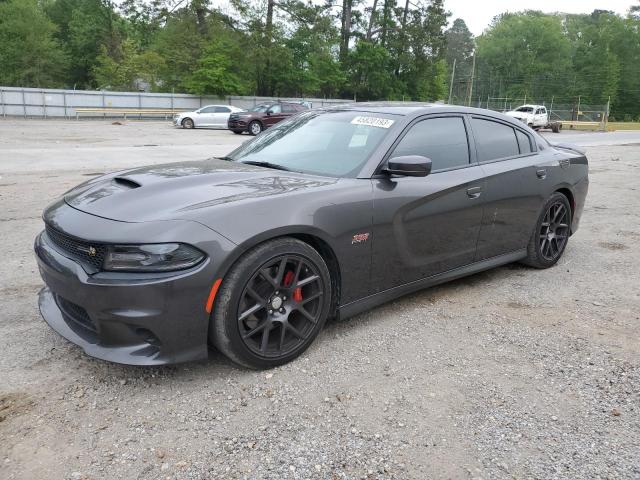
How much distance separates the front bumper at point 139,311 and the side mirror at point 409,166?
51.2 inches

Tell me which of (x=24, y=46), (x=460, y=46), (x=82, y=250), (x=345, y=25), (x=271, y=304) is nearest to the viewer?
(x=82, y=250)

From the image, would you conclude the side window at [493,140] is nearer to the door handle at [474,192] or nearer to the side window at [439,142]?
the side window at [439,142]

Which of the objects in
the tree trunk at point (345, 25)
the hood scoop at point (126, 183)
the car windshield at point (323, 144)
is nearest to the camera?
the hood scoop at point (126, 183)

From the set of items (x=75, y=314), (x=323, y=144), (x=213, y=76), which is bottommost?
(x=75, y=314)

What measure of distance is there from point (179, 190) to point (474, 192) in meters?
2.20

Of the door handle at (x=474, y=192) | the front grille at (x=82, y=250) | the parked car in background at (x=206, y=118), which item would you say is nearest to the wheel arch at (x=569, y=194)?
the door handle at (x=474, y=192)

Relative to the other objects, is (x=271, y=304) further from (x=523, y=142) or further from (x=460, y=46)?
(x=460, y=46)

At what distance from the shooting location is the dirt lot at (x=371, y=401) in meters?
2.31

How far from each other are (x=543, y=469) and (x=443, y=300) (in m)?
1.97

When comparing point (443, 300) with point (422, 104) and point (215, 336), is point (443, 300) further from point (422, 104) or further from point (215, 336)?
point (215, 336)

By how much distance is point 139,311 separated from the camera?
8.43ft

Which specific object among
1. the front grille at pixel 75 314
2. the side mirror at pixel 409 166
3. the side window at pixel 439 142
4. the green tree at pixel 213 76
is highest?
the green tree at pixel 213 76

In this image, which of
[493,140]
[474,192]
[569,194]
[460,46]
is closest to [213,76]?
[569,194]

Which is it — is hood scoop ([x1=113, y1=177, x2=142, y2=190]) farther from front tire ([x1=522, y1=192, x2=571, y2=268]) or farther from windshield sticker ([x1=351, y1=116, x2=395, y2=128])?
front tire ([x1=522, y1=192, x2=571, y2=268])
